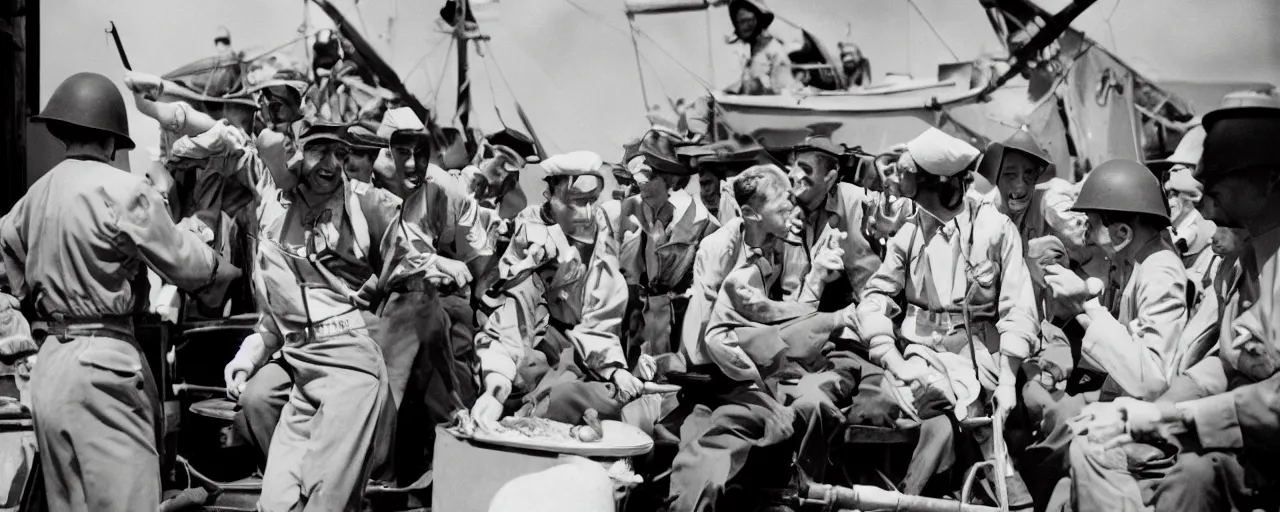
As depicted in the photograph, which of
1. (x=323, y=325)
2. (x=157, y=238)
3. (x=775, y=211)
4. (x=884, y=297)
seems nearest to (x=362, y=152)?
(x=323, y=325)

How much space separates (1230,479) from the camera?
3459mm

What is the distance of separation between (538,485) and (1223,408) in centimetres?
201

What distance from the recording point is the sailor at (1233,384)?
3045mm

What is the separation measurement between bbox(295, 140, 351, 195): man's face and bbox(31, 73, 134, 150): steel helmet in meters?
0.64

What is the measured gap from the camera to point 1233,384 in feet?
11.0

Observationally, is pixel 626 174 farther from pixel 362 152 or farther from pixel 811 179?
pixel 362 152

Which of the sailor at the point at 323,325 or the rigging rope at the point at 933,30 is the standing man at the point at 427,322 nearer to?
the sailor at the point at 323,325

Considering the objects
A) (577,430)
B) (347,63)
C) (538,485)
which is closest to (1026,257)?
(577,430)

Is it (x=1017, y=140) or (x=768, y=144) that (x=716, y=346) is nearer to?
(x=1017, y=140)

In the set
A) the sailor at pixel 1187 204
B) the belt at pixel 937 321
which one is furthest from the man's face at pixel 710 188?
the sailor at pixel 1187 204

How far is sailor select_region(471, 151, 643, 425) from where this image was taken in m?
5.38

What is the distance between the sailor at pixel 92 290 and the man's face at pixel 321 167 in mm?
491

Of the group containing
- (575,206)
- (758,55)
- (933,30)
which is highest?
(933,30)

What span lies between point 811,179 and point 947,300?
0.76 metres
